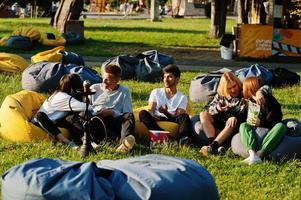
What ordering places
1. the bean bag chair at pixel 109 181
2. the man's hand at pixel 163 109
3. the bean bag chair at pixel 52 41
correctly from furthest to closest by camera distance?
the bean bag chair at pixel 52 41 → the man's hand at pixel 163 109 → the bean bag chair at pixel 109 181

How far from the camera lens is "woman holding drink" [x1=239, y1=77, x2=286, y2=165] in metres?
7.62

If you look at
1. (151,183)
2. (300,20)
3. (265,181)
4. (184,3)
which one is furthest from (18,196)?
(184,3)

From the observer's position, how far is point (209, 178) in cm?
512

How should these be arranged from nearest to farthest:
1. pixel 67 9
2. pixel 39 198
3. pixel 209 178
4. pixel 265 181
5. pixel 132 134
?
pixel 39 198, pixel 209 178, pixel 265 181, pixel 132 134, pixel 67 9

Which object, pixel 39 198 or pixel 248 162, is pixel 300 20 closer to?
pixel 248 162

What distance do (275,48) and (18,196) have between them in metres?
17.3

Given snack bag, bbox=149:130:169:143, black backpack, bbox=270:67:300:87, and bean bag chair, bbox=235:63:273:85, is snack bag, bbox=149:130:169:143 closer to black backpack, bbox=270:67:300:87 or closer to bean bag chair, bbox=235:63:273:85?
bean bag chair, bbox=235:63:273:85

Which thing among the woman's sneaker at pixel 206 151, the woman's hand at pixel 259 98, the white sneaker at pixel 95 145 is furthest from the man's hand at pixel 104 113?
the woman's hand at pixel 259 98

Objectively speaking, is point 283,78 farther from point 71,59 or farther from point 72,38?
point 72,38

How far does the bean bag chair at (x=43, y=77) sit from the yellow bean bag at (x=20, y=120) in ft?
10.7

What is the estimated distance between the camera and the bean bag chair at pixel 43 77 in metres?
12.4

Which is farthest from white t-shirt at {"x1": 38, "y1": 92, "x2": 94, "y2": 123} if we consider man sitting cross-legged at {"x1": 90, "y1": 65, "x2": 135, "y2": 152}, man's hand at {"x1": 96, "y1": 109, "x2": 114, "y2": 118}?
man sitting cross-legged at {"x1": 90, "y1": 65, "x2": 135, "y2": 152}

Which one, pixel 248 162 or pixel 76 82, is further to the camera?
pixel 76 82

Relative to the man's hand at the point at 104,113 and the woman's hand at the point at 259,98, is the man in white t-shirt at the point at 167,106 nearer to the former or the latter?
the man's hand at the point at 104,113
